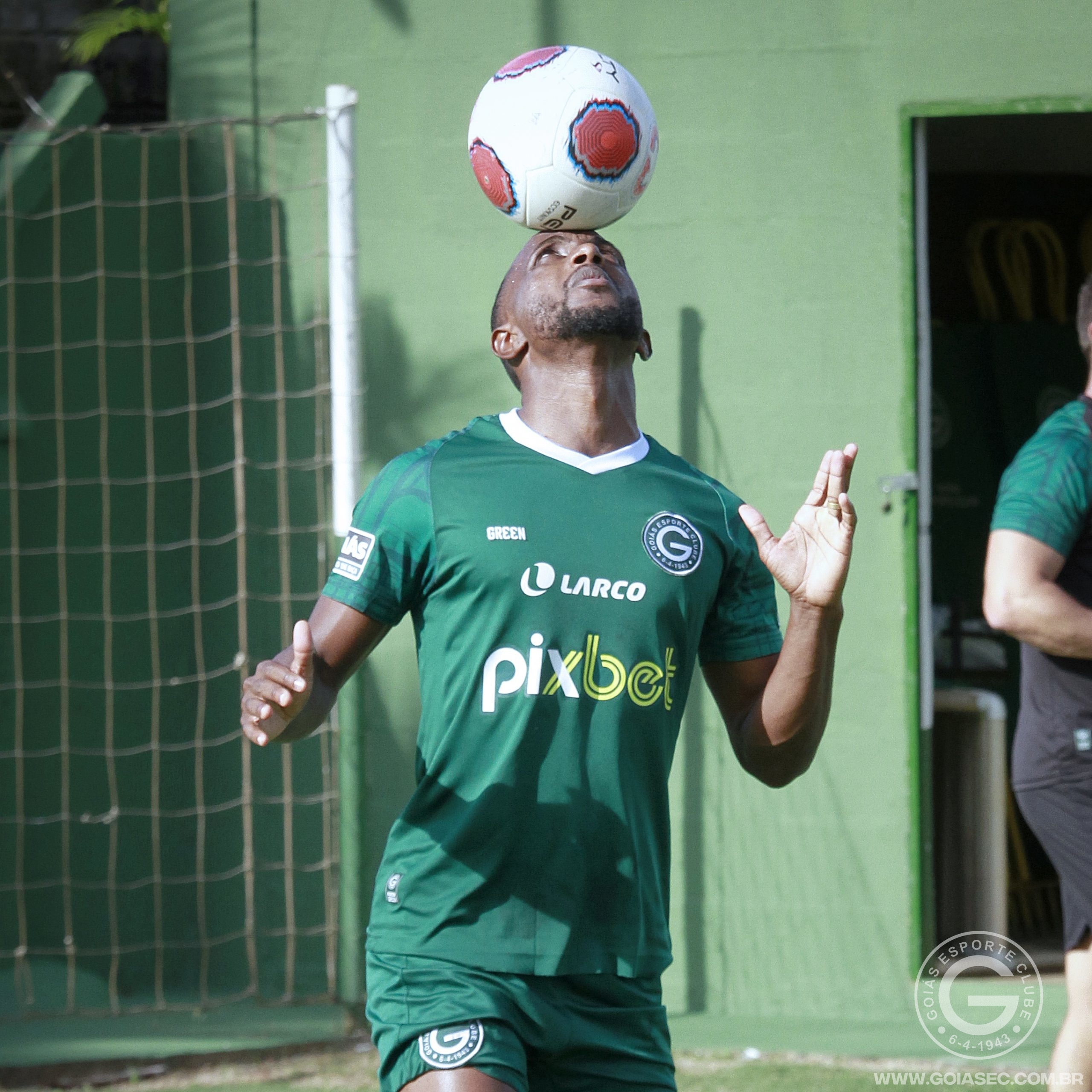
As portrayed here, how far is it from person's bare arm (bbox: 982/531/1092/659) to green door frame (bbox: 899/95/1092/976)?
1674 millimetres

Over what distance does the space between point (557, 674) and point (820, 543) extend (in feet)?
1.66

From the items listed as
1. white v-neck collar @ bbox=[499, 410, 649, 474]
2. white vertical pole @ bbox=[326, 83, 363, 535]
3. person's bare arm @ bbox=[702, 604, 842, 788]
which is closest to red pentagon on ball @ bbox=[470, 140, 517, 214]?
white v-neck collar @ bbox=[499, 410, 649, 474]

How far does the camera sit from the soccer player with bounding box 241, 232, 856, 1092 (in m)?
2.39

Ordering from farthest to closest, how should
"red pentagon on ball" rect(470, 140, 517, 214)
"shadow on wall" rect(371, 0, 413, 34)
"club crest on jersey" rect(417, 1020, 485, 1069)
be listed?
"shadow on wall" rect(371, 0, 413, 34)
"red pentagon on ball" rect(470, 140, 517, 214)
"club crest on jersey" rect(417, 1020, 485, 1069)

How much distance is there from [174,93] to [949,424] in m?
4.20

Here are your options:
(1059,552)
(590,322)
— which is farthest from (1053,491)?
(590,322)

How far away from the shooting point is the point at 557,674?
8.06 feet

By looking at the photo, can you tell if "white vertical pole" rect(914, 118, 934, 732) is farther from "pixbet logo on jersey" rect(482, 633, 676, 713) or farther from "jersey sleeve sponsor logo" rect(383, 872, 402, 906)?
"jersey sleeve sponsor logo" rect(383, 872, 402, 906)

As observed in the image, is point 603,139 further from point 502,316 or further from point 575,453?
point 575,453

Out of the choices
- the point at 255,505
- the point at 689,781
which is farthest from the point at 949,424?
the point at 255,505

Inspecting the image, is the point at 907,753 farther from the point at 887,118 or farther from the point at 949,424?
the point at 949,424

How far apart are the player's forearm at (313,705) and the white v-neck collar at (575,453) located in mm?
565

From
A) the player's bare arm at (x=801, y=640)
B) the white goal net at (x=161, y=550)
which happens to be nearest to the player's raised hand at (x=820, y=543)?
the player's bare arm at (x=801, y=640)

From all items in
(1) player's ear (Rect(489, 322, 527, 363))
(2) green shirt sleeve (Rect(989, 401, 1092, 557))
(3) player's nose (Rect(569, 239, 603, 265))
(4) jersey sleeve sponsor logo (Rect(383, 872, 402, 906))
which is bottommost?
(4) jersey sleeve sponsor logo (Rect(383, 872, 402, 906))
